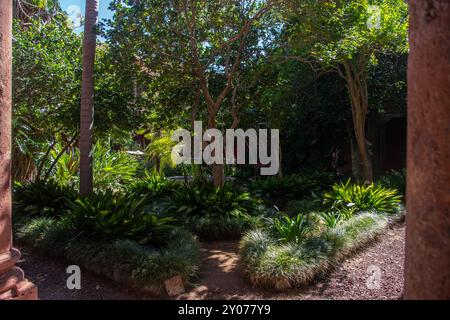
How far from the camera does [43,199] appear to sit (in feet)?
28.8

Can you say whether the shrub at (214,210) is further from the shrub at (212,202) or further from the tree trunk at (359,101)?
the tree trunk at (359,101)

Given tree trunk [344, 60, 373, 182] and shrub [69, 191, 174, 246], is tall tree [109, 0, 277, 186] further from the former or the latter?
tree trunk [344, 60, 373, 182]

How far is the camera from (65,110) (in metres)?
9.66

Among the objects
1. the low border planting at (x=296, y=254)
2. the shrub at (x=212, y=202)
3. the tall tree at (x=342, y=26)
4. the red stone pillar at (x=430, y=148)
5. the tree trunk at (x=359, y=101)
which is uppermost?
the tall tree at (x=342, y=26)


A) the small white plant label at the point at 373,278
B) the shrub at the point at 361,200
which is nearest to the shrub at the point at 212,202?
the shrub at the point at 361,200

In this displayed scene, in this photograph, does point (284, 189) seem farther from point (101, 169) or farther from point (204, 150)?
point (101, 169)

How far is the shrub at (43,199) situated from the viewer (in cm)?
841

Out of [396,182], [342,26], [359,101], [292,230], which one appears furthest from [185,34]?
[396,182]

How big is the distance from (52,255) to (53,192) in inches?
112

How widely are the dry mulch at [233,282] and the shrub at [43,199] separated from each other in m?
1.63

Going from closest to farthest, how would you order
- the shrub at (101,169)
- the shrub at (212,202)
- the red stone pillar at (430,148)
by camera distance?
1. the red stone pillar at (430,148)
2. the shrub at (212,202)
3. the shrub at (101,169)

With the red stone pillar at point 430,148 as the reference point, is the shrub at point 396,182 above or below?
below
